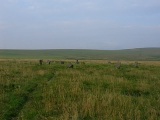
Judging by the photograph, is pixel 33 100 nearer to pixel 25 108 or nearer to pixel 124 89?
pixel 25 108

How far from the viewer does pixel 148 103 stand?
37.5ft

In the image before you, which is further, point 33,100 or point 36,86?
point 36,86

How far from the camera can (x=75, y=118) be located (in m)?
8.77

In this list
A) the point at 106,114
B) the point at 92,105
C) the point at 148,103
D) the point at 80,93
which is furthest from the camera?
the point at 80,93

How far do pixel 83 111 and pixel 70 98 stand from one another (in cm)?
203

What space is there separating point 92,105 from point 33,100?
303 cm

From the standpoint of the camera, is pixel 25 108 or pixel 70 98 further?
pixel 70 98

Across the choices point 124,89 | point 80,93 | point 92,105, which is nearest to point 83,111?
point 92,105

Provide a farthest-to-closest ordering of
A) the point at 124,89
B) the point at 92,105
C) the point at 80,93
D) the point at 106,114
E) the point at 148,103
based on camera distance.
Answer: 1. the point at 124,89
2. the point at 80,93
3. the point at 148,103
4. the point at 92,105
5. the point at 106,114

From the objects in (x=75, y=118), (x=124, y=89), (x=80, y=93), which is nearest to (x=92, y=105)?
(x=75, y=118)

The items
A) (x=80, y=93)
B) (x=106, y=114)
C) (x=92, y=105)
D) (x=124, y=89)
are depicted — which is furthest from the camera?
(x=124, y=89)

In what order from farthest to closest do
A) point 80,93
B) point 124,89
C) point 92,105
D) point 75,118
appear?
point 124,89 → point 80,93 → point 92,105 → point 75,118

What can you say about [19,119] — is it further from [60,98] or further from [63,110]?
[60,98]

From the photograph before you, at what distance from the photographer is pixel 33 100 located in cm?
1172
